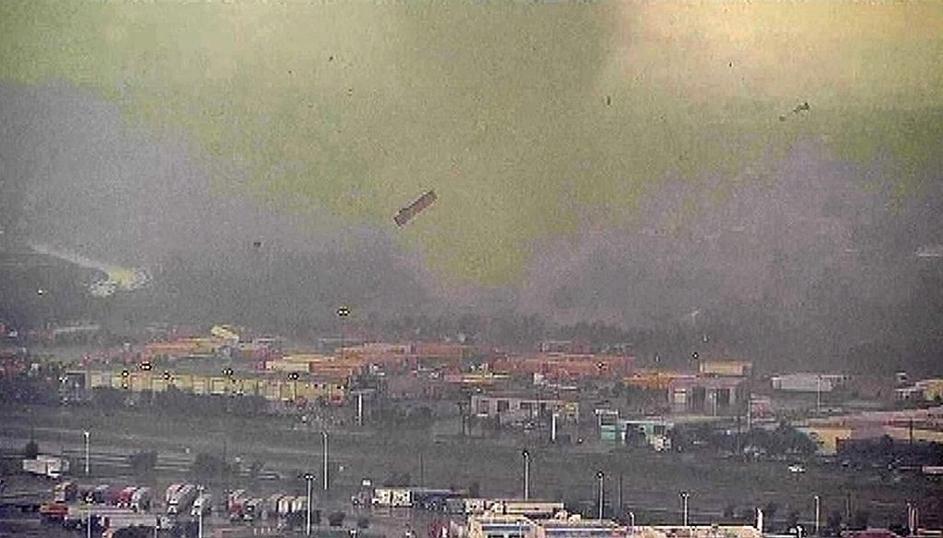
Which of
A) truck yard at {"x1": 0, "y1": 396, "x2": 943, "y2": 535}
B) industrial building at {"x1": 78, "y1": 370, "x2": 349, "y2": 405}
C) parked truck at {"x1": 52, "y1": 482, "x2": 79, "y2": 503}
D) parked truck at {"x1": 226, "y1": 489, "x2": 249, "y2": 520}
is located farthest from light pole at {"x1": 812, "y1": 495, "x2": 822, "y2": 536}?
parked truck at {"x1": 52, "y1": 482, "x2": 79, "y2": 503}

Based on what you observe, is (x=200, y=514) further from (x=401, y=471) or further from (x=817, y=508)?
(x=817, y=508)

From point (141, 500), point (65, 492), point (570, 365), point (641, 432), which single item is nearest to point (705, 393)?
point (641, 432)

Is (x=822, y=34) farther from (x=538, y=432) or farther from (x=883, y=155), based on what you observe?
(x=538, y=432)

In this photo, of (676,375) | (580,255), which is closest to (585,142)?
(580,255)

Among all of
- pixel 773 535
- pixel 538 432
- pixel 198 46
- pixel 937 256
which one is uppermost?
pixel 198 46

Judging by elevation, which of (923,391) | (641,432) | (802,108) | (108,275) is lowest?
(641,432)

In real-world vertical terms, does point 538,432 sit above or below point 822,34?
below

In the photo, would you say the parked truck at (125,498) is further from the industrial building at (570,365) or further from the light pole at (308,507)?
the industrial building at (570,365)
